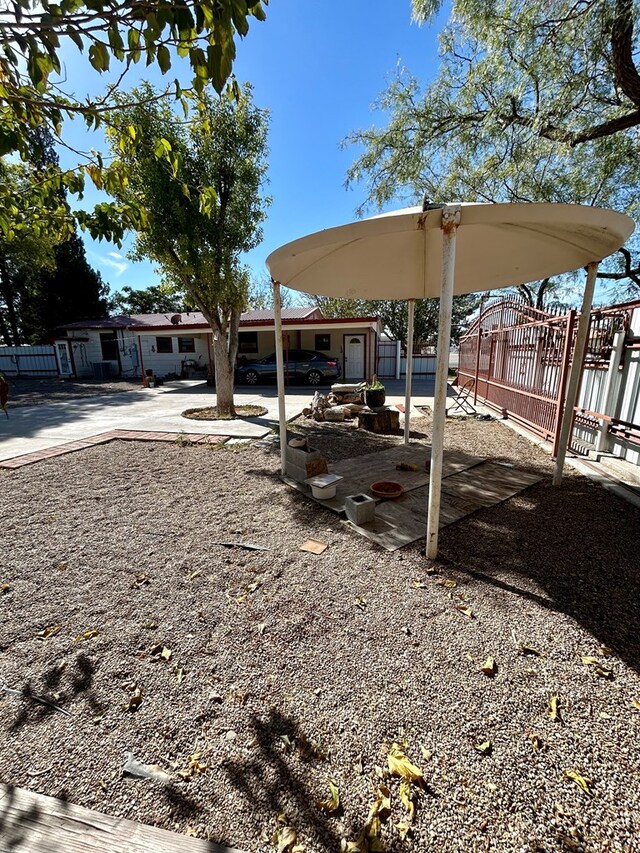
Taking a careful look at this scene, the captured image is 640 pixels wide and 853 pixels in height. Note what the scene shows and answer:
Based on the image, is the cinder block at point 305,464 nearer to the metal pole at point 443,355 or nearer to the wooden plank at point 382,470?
the wooden plank at point 382,470

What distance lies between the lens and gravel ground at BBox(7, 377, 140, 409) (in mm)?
11961

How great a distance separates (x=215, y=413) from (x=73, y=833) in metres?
8.43

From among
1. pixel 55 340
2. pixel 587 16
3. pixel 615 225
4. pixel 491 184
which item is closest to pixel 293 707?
pixel 615 225

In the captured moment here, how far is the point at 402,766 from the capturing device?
140 cm

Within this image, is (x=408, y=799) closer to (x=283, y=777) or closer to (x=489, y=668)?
(x=283, y=777)

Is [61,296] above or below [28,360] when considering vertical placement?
above

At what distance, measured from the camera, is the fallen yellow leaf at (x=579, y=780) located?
52.2 inches

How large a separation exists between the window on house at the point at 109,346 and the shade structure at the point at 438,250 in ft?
63.2

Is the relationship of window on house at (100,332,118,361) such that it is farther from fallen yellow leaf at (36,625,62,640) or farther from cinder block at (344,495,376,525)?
fallen yellow leaf at (36,625,62,640)

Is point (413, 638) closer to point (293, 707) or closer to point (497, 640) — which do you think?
point (497, 640)

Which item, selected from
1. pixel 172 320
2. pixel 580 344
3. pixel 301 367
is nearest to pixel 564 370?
pixel 580 344

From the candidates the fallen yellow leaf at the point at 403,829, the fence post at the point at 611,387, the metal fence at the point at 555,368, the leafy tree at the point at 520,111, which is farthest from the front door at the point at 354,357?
the fallen yellow leaf at the point at 403,829

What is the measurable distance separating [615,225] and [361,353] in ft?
49.5

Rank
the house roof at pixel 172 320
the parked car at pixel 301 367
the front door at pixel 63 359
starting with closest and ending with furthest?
the parked car at pixel 301 367 → the house roof at pixel 172 320 → the front door at pixel 63 359
